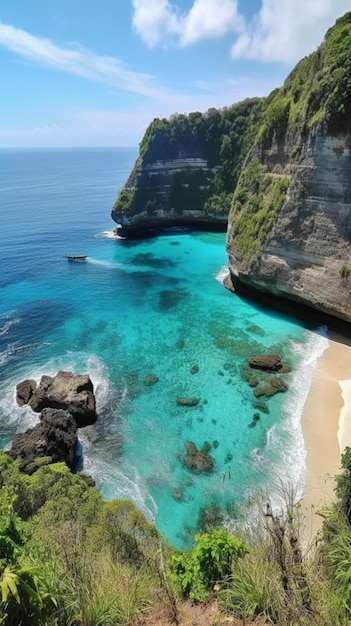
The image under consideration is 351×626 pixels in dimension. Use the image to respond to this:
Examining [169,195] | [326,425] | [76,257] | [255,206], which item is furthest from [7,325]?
[169,195]

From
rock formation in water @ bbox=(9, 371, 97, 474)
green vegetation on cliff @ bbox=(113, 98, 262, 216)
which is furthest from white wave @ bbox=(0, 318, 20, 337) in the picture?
green vegetation on cliff @ bbox=(113, 98, 262, 216)

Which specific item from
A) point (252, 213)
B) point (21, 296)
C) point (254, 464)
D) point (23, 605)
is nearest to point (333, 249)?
point (252, 213)

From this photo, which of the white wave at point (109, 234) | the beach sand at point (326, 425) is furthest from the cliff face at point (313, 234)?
the white wave at point (109, 234)

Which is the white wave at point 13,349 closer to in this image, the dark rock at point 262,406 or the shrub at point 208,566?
the dark rock at point 262,406

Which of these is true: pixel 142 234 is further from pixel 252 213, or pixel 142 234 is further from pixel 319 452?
pixel 319 452

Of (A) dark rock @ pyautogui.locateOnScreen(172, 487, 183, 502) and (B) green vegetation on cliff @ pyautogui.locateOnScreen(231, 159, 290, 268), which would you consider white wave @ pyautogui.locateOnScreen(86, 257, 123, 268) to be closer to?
(B) green vegetation on cliff @ pyautogui.locateOnScreen(231, 159, 290, 268)

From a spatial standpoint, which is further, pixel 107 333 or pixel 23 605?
pixel 107 333

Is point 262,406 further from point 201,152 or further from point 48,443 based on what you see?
point 201,152

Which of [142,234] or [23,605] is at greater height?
[23,605]
